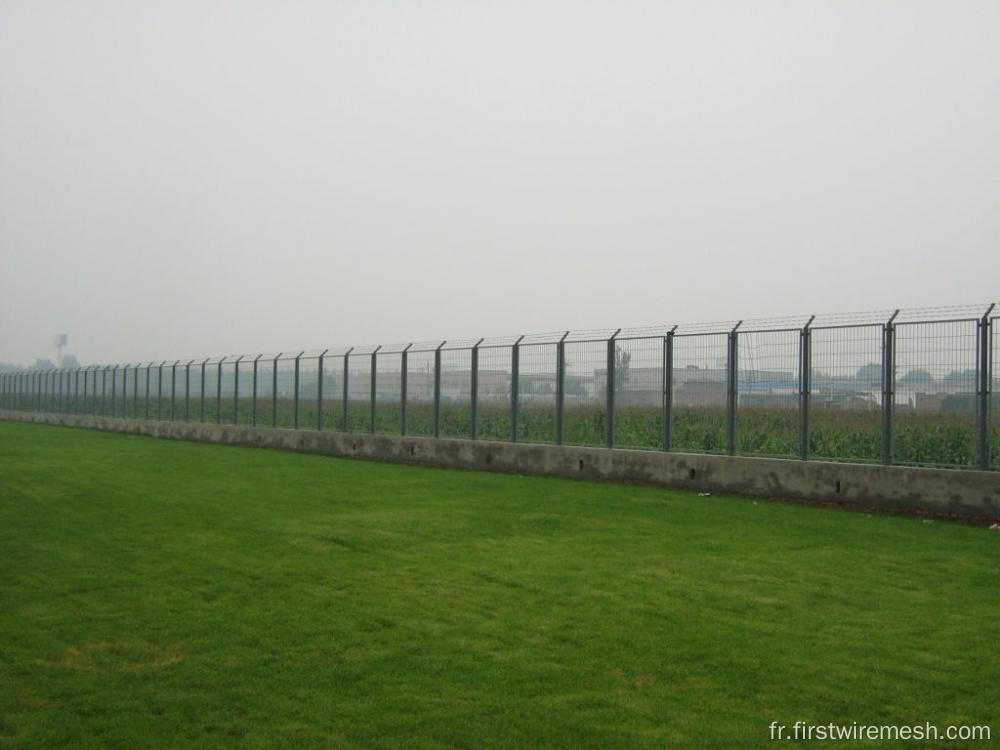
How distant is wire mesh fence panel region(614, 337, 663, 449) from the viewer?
715 inches

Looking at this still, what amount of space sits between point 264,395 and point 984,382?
75.1 ft

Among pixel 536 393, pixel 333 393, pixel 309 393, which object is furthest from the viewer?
pixel 309 393

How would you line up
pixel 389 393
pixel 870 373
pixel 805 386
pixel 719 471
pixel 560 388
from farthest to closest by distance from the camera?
pixel 389 393 < pixel 560 388 < pixel 719 471 < pixel 805 386 < pixel 870 373

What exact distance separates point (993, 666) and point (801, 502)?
9137mm

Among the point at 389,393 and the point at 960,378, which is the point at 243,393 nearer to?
the point at 389,393

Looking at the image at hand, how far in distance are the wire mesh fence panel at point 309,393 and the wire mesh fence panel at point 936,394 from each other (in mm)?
17676

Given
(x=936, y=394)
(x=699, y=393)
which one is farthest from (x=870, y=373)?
(x=699, y=393)

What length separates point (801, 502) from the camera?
14.9 metres

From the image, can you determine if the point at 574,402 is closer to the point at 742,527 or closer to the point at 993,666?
the point at 742,527

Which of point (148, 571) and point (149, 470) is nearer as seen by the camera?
point (148, 571)

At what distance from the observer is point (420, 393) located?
24875mm

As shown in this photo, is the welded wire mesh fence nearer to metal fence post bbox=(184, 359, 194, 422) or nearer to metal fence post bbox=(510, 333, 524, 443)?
metal fence post bbox=(510, 333, 524, 443)

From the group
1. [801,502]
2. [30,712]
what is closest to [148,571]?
[30,712]

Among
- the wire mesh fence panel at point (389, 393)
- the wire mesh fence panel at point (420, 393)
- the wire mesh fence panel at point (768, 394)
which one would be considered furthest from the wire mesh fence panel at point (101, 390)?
the wire mesh fence panel at point (768, 394)
